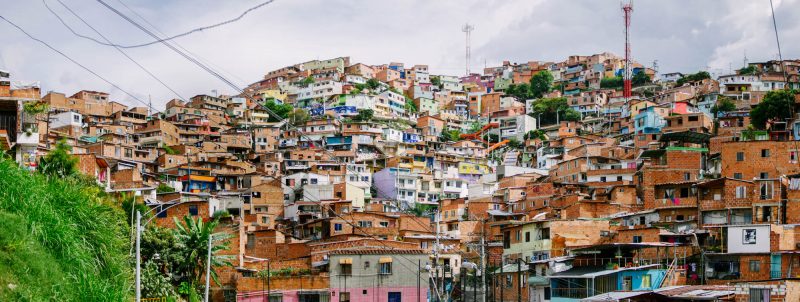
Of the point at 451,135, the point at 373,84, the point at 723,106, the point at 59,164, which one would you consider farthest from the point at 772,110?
the point at 373,84

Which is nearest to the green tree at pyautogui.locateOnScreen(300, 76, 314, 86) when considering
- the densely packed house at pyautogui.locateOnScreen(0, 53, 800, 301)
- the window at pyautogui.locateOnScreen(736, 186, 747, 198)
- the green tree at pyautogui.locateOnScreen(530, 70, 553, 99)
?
the densely packed house at pyautogui.locateOnScreen(0, 53, 800, 301)

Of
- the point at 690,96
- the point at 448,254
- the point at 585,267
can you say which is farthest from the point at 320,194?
the point at 690,96

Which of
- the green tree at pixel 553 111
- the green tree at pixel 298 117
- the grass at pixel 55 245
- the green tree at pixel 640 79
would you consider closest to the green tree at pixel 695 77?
the green tree at pixel 640 79

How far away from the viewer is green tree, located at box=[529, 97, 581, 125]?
98.1m

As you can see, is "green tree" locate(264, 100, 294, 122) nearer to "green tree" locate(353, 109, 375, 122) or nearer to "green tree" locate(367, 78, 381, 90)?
"green tree" locate(353, 109, 375, 122)

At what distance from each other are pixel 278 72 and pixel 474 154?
178 ft

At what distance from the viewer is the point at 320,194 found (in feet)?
197

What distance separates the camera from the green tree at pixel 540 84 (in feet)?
388

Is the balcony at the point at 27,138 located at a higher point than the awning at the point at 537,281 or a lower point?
higher

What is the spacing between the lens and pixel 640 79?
11238 cm

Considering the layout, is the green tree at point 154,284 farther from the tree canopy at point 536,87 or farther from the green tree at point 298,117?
the tree canopy at point 536,87

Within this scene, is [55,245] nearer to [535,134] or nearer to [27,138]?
[27,138]

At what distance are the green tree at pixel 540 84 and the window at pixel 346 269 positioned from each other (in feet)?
270

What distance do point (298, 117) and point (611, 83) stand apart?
3664 centimetres
